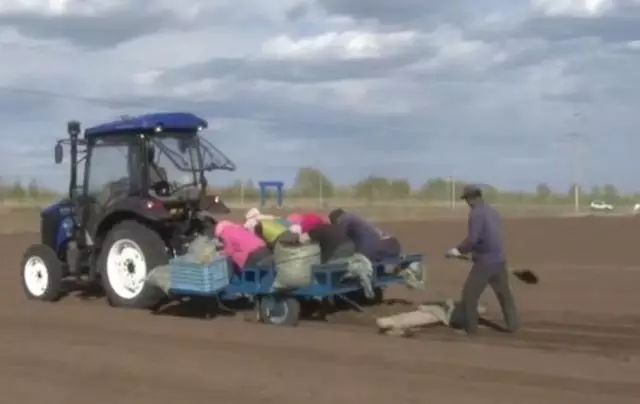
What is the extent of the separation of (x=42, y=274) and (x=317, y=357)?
760 cm

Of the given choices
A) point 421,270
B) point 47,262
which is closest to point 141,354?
point 421,270

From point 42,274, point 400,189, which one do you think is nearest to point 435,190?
point 400,189

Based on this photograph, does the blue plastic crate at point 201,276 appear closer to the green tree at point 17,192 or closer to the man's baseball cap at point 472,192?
the man's baseball cap at point 472,192

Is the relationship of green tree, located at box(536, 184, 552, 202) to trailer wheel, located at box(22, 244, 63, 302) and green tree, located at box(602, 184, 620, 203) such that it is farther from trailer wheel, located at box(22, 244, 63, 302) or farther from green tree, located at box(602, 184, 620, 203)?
trailer wheel, located at box(22, 244, 63, 302)

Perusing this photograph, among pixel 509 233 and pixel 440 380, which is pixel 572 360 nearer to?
pixel 440 380

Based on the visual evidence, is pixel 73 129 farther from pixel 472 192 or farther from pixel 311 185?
pixel 311 185

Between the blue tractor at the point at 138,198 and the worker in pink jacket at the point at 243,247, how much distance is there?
1074mm

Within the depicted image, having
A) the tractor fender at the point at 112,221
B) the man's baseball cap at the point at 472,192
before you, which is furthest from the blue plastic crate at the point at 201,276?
the man's baseball cap at the point at 472,192

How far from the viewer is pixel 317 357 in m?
12.4

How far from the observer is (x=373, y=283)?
1573cm

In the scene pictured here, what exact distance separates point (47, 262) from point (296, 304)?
493cm

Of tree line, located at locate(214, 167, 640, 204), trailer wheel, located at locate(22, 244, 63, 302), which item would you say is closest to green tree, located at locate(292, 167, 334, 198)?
tree line, located at locate(214, 167, 640, 204)

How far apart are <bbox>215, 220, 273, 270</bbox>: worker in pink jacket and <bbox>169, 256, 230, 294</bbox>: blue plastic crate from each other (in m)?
0.17

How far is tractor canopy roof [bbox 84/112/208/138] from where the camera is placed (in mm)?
17312
